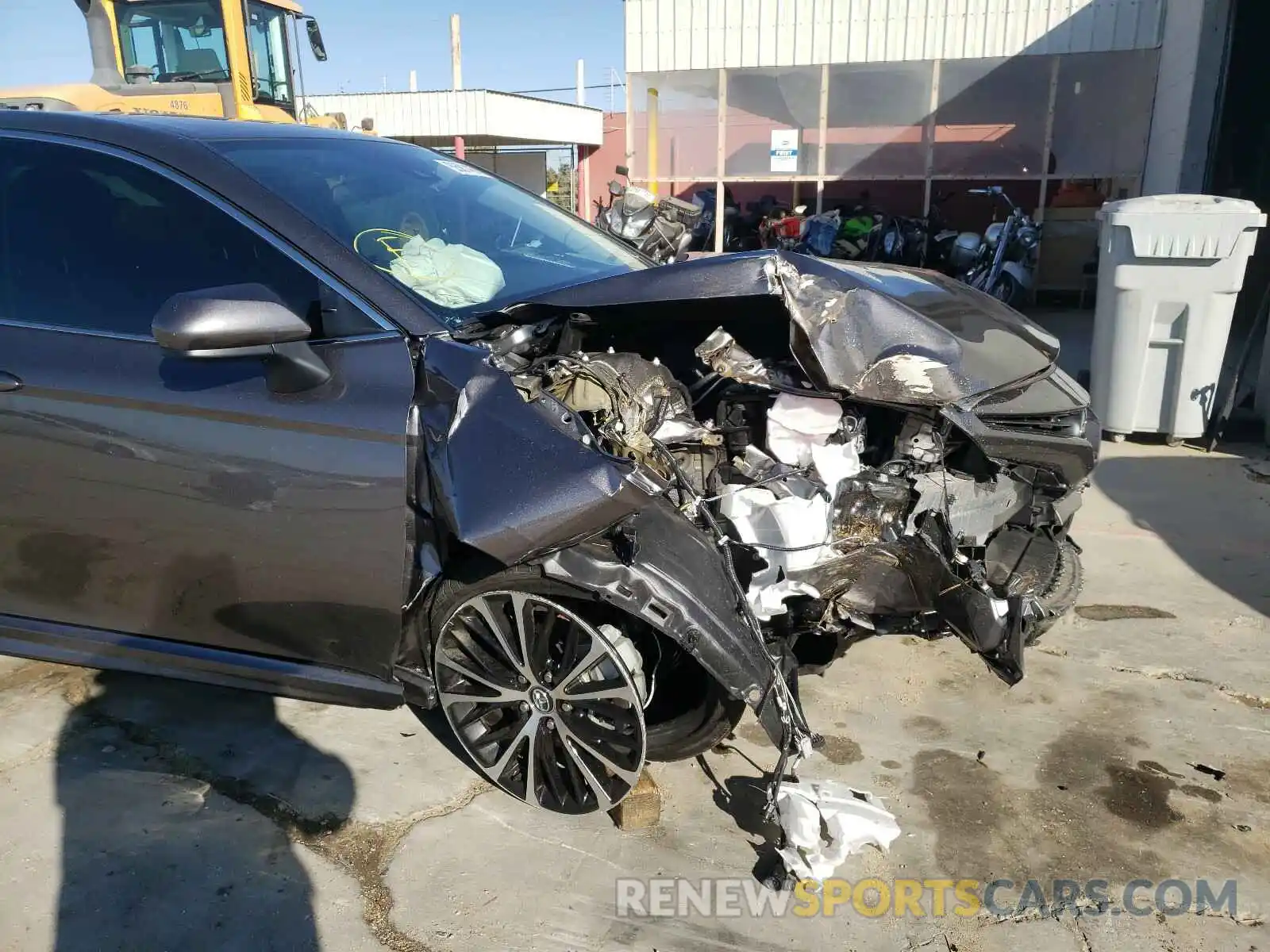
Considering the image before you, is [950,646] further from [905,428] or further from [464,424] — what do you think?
[464,424]

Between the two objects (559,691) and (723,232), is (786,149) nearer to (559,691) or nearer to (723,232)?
(723,232)

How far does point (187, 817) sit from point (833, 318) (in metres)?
2.29

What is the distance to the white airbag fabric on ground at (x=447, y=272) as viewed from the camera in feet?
8.24

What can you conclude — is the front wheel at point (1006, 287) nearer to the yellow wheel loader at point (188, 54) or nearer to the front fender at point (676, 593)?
the yellow wheel loader at point (188, 54)

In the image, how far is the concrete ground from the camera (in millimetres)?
2162

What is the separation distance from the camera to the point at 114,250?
257 centimetres

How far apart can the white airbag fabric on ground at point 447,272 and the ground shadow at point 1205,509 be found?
125 inches

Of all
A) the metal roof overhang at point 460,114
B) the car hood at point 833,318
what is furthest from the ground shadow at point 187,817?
the metal roof overhang at point 460,114

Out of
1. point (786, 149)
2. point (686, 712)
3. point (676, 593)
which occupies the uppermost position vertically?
point (786, 149)

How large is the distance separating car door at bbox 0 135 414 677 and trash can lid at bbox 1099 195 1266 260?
4887mm

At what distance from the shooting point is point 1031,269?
11.0m

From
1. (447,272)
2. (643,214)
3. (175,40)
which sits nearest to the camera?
(447,272)

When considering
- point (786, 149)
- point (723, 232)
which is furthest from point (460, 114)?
point (786, 149)

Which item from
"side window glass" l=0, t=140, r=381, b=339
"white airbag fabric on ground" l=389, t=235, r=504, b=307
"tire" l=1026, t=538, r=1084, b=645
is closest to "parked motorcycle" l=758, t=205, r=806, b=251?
"tire" l=1026, t=538, r=1084, b=645
